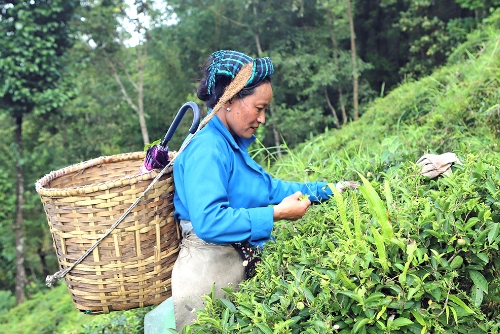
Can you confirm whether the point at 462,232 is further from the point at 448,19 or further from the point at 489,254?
the point at 448,19

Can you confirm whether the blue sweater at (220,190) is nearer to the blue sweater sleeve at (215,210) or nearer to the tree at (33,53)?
the blue sweater sleeve at (215,210)

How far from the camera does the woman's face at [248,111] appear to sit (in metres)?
1.95

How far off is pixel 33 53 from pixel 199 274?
10.3 metres

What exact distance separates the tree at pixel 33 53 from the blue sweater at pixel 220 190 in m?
9.70

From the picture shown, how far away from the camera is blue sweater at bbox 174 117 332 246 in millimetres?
1702

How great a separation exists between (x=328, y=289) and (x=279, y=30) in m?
14.9

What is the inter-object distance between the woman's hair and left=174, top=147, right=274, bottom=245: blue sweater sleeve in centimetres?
33

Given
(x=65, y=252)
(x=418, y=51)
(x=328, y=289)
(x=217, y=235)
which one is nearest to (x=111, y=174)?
(x=65, y=252)

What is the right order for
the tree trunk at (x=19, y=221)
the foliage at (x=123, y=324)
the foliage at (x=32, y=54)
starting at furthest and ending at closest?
→ the tree trunk at (x=19, y=221)
the foliage at (x=32, y=54)
the foliage at (x=123, y=324)

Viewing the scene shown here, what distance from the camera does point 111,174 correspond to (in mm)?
2406

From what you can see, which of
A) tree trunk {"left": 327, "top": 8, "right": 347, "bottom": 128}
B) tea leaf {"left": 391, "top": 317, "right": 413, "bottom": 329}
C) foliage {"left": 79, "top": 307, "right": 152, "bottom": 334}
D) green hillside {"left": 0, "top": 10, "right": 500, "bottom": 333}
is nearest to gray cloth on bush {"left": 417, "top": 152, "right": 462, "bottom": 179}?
green hillside {"left": 0, "top": 10, "right": 500, "bottom": 333}

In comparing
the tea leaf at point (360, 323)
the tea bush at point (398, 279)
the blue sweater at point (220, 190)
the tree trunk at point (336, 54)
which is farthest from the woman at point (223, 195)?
the tree trunk at point (336, 54)

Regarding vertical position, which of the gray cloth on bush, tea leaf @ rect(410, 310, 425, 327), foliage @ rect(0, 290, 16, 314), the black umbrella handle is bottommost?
foliage @ rect(0, 290, 16, 314)

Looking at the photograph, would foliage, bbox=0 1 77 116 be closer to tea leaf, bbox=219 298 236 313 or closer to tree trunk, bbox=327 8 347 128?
tree trunk, bbox=327 8 347 128
